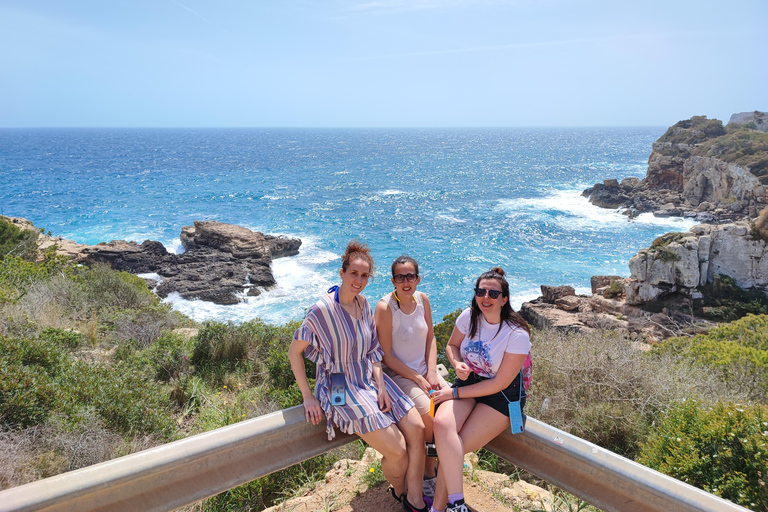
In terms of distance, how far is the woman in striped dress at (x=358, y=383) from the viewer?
2.62 metres

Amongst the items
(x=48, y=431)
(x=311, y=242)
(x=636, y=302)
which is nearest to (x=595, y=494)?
(x=48, y=431)

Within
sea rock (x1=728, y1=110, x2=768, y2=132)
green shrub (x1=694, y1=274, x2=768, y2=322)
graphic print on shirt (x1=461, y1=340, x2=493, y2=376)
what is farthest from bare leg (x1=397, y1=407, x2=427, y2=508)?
sea rock (x1=728, y1=110, x2=768, y2=132)

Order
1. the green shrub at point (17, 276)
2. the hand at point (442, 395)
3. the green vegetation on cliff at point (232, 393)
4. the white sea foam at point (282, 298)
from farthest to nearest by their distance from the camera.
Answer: the white sea foam at point (282, 298) < the green shrub at point (17, 276) < the green vegetation on cliff at point (232, 393) < the hand at point (442, 395)

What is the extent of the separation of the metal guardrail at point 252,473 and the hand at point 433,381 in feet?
2.29

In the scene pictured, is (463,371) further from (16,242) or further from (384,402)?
(16,242)

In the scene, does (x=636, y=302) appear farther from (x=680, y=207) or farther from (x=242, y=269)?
(x=680, y=207)

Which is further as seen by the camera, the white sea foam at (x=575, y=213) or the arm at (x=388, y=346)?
the white sea foam at (x=575, y=213)

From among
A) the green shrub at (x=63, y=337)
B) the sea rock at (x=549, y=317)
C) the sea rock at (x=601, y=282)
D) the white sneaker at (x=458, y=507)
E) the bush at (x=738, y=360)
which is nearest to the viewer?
the white sneaker at (x=458, y=507)

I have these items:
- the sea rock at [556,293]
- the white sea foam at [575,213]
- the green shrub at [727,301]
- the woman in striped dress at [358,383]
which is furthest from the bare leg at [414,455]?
the white sea foam at [575,213]

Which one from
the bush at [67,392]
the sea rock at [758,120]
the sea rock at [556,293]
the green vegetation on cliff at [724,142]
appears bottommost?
the sea rock at [556,293]

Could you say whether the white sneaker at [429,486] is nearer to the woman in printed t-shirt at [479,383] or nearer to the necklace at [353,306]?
the woman in printed t-shirt at [479,383]

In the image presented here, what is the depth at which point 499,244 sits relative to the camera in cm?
3647

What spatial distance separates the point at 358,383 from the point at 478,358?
80 centimetres

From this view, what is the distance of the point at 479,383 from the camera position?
293cm
